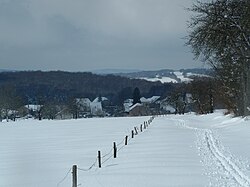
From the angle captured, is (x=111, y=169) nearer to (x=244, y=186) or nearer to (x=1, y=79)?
(x=244, y=186)

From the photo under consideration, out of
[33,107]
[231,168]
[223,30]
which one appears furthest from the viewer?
[33,107]

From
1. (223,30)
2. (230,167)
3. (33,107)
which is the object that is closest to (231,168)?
(230,167)

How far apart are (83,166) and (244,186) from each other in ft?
26.9

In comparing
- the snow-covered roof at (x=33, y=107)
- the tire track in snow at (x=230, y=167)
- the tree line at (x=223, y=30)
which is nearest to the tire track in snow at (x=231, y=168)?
the tire track in snow at (x=230, y=167)

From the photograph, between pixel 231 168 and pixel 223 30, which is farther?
pixel 223 30

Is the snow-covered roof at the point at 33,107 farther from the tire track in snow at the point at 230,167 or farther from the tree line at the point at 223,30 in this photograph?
the tire track in snow at the point at 230,167

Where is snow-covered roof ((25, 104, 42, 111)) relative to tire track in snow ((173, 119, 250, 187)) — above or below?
above

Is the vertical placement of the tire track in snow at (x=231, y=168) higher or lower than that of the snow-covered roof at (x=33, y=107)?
lower

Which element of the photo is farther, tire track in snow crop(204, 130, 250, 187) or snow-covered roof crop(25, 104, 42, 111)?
snow-covered roof crop(25, 104, 42, 111)

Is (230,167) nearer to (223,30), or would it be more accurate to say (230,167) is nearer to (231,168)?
(231,168)

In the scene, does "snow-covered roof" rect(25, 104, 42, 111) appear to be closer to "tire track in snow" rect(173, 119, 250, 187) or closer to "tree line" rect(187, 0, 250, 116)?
"tree line" rect(187, 0, 250, 116)

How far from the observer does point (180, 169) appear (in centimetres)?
1552

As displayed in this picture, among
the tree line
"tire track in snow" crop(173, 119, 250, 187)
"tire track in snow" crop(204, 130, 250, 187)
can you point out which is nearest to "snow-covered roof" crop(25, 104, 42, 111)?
the tree line

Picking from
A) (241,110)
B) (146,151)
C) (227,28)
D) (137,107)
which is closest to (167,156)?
(146,151)
